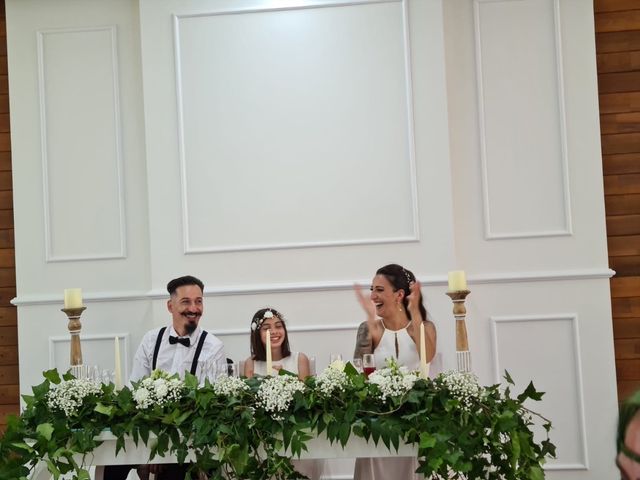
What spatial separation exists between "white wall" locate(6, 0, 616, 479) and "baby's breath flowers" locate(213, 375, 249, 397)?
1827mm

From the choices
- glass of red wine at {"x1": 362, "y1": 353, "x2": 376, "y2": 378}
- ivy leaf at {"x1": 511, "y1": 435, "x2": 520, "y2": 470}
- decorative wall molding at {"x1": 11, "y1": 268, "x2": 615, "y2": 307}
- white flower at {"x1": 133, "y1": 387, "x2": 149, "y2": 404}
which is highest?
decorative wall molding at {"x1": 11, "y1": 268, "x2": 615, "y2": 307}

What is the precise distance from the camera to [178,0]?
514 cm

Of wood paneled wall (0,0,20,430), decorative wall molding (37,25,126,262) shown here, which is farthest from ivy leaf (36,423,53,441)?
wood paneled wall (0,0,20,430)

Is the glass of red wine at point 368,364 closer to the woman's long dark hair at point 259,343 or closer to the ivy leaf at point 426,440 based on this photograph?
the ivy leaf at point 426,440

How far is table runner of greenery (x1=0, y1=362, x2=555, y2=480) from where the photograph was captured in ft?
9.91

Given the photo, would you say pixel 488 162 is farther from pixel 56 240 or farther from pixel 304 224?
pixel 56 240

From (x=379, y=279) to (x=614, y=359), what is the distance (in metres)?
1.49

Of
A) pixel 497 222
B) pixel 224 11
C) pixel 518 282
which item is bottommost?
pixel 518 282

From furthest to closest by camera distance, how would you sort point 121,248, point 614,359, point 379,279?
point 121,248 → point 614,359 → point 379,279

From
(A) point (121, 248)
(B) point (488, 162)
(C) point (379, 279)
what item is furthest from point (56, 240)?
(B) point (488, 162)

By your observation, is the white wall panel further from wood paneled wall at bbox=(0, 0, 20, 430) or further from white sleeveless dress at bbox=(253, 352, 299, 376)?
wood paneled wall at bbox=(0, 0, 20, 430)

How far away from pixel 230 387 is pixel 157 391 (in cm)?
27

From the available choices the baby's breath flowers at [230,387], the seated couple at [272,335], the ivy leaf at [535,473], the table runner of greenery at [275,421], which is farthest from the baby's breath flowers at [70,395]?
the ivy leaf at [535,473]

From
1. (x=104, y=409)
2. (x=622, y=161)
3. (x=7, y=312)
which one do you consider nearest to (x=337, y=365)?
(x=104, y=409)
